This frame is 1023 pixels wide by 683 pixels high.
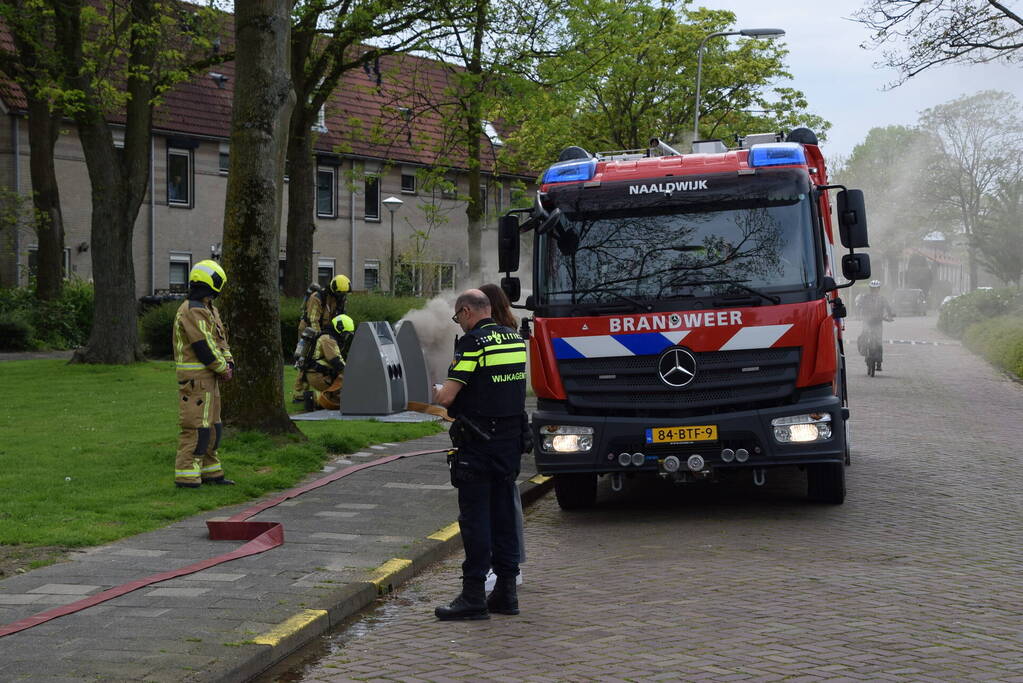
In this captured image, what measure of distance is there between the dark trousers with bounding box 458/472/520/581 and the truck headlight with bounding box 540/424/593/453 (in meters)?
2.45

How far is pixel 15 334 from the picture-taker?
1110 inches

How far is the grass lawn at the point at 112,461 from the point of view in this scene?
8.71 m

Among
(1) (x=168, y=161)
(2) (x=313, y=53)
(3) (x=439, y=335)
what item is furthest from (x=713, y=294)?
(1) (x=168, y=161)

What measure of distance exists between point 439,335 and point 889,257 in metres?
70.0

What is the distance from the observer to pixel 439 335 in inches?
849

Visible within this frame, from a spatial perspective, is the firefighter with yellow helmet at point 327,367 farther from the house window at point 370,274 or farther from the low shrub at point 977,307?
the low shrub at point 977,307

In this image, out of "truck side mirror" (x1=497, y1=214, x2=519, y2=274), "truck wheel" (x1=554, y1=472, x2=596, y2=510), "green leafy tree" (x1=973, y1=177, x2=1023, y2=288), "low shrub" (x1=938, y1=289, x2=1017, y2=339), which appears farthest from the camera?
"green leafy tree" (x1=973, y1=177, x2=1023, y2=288)

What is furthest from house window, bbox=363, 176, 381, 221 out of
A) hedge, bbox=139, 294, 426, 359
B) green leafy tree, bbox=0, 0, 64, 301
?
hedge, bbox=139, 294, 426, 359

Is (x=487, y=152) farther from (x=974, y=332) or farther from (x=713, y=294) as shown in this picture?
(x=713, y=294)

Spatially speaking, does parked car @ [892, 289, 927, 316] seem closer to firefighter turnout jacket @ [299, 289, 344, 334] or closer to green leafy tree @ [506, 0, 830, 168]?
green leafy tree @ [506, 0, 830, 168]

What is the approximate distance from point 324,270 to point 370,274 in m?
2.40

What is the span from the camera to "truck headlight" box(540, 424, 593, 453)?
9.24 metres

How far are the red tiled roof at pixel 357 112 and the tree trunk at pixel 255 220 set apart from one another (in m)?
13.9

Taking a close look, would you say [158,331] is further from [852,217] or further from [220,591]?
[220,591]
